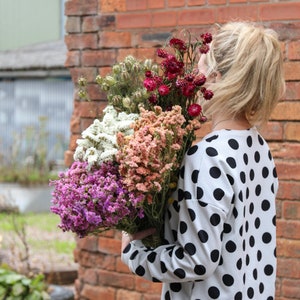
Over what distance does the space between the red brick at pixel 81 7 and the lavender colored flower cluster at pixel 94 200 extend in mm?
2186

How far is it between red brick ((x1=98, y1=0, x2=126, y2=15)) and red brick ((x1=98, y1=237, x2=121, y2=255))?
129 centimetres

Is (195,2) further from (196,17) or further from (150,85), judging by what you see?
(150,85)

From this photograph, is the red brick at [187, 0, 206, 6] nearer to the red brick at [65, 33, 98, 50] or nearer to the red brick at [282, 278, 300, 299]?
the red brick at [65, 33, 98, 50]

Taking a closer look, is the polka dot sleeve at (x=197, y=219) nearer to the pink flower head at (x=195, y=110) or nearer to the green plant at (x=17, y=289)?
the pink flower head at (x=195, y=110)

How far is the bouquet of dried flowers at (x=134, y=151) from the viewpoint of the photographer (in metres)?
2.32

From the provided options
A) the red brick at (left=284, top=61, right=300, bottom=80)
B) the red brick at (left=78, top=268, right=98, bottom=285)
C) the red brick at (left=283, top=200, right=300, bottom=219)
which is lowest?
the red brick at (left=78, top=268, right=98, bottom=285)

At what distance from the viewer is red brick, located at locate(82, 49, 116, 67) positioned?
439cm

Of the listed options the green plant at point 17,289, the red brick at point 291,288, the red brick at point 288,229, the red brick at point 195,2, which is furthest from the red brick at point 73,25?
the red brick at point 291,288

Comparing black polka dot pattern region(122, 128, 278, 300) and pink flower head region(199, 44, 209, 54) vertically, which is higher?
pink flower head region(199, 44, 209, 54)

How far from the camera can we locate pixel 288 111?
152 inches

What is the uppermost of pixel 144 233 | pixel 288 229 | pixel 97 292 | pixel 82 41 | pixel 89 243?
pixel 82 41

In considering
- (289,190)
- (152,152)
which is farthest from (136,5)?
(152,152)

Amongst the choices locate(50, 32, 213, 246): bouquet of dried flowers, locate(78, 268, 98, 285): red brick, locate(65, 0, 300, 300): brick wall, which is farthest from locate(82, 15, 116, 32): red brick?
locate(50, 32, 213, 246): bouquet of dried flowers

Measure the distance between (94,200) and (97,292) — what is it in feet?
7.54
